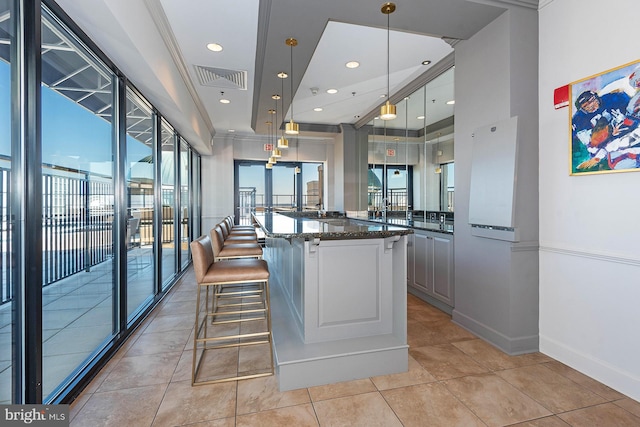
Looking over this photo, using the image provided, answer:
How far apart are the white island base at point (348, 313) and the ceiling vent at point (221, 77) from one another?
277cm

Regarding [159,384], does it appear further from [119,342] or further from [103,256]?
[103,256]

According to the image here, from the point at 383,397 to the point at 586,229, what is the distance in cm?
186

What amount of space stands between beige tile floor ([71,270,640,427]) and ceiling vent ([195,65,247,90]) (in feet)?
10.8

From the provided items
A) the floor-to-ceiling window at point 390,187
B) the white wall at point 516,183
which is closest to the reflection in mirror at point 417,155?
the floor-to-ceiling window at point 390,187

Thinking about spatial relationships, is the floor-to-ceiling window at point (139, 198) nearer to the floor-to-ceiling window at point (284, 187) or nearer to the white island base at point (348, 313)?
the white island base at point (348, 313)

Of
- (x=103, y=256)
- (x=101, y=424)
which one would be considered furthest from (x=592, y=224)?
(x=103, y=256)

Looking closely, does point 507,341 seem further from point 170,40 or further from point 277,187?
point 277,187

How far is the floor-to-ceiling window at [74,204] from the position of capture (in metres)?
1.92

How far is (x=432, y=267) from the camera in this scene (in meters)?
3.55

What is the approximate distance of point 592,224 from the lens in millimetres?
2137

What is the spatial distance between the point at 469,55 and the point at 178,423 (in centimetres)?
367

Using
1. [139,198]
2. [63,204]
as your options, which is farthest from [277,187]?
[63,204]

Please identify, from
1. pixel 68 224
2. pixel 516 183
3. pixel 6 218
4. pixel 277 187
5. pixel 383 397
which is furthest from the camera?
pixel 277 187

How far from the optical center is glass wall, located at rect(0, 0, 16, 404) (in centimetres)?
147
